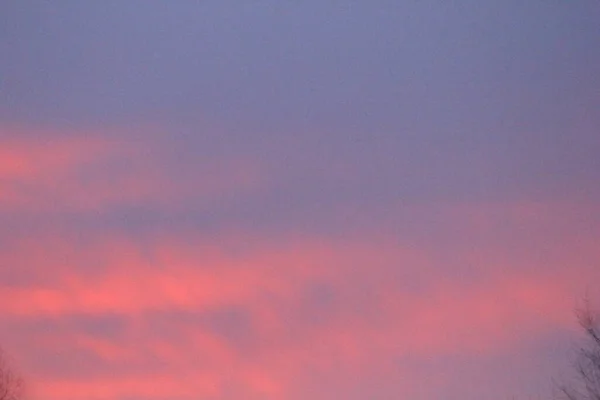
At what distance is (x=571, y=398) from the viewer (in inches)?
1585

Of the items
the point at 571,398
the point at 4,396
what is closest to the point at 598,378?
the point at 571,398

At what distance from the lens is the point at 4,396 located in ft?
151

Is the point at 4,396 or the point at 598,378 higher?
the point at 4,396

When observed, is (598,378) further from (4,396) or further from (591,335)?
(4,396)

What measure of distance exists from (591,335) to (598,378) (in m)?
1.62

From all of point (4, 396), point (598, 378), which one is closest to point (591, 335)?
point (598, 378)

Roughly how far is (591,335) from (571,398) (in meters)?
1.97

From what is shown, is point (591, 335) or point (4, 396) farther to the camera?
point (4, 396)

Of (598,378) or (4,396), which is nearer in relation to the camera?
(598,378)

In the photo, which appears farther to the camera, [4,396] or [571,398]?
[4,396]

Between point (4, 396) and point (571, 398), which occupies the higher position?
point (4, 396)

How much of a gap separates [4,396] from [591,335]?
59.0 feet

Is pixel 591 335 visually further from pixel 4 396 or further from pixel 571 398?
pixel 4 396

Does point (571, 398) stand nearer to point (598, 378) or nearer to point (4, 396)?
point (598, 378)
